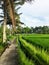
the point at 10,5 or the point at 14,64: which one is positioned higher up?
the point at 10,5

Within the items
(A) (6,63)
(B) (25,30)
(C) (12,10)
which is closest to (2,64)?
(A) (6,63)

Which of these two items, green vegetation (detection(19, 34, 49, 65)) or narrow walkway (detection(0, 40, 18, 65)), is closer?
green vegetation (detection(19, 34, 49, 65))

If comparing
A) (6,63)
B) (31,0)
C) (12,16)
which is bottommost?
(6,63)

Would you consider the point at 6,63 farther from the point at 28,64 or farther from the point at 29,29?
the point at 29,29

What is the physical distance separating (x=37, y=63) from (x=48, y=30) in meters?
109

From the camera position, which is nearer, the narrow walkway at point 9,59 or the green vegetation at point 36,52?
the green vegetation at point 36,52

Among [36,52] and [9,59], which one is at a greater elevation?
[36,52]

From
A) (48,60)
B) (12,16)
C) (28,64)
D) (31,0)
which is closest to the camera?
(48,60)

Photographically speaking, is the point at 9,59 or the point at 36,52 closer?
the point at 36,52

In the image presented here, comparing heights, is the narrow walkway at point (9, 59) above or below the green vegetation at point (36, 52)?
below

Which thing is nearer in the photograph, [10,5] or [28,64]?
[28,64]

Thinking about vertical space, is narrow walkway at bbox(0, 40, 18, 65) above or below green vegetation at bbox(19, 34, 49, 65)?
below

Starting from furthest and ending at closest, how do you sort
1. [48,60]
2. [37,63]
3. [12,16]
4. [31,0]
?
[31,0] < [12,16] < [37,63] < [48,60]

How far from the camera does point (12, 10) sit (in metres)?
18.1
